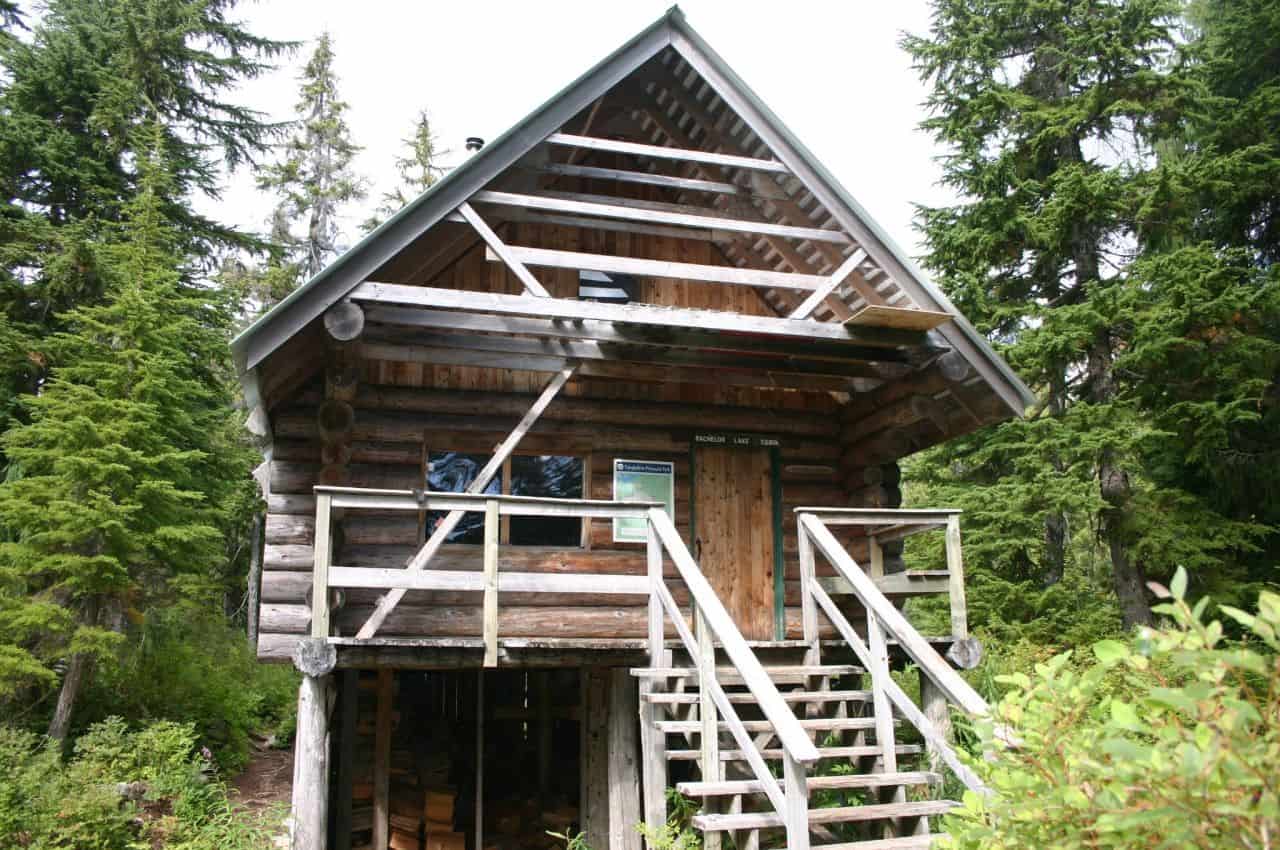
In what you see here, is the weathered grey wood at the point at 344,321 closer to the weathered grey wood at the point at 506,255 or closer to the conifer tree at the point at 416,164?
the weathered grey wood at the point at 506,255

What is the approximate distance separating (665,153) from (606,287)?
2203 mm

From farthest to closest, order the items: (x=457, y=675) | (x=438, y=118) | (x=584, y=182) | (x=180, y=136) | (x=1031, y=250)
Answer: (x=438, y=118)
(x=180, y=136)
(x=1031, y=250)
(x=457, y=675)
(x=584, y=182)

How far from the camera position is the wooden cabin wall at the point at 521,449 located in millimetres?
9344

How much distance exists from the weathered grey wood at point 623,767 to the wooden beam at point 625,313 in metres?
3.26

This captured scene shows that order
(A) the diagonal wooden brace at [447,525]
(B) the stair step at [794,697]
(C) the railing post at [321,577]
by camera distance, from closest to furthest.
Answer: (B) the stair step at [794,697]
(C) the railing post at [321,577]
(A) the diagonal wooden brace at [447,525]

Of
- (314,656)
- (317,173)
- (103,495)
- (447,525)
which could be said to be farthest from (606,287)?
(317,173)

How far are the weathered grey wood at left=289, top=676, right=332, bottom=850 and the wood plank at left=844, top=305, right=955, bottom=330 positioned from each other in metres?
5.82

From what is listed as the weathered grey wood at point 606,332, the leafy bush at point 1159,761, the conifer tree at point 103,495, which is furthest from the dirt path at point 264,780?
the leafy bush at point 1159,761

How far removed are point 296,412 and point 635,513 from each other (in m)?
3.90

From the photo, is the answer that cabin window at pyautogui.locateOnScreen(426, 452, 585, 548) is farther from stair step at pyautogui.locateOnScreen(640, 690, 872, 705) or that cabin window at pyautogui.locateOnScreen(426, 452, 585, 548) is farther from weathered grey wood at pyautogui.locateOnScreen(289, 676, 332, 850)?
stair step at pyautogui.locateOnScreen(640, 690, 872, 705)

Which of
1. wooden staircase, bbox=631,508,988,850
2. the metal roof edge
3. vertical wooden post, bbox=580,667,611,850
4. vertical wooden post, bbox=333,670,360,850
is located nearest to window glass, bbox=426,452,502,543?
vertical wooden post, bbox=333,670,360,850

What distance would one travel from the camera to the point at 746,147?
10.1m

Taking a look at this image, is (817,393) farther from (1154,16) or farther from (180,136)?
(180,136)

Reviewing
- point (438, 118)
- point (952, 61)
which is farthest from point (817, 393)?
point (438, 118)
